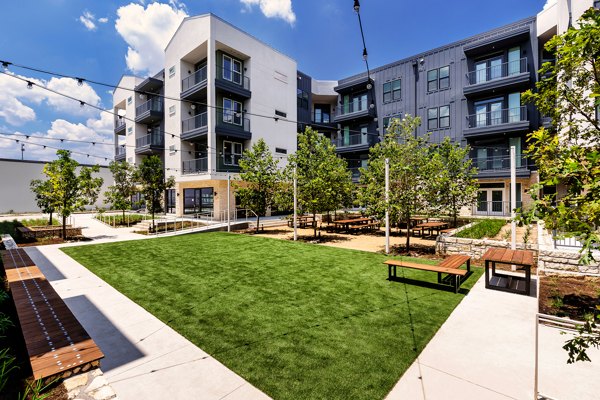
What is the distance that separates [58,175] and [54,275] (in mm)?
9079

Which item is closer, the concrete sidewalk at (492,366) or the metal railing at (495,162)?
the concrete sidewalk at (492,366)

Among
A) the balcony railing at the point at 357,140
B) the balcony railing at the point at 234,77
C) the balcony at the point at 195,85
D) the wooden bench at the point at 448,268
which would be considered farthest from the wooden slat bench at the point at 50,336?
the balcony railing at the point at 357,140

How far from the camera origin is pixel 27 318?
435cm

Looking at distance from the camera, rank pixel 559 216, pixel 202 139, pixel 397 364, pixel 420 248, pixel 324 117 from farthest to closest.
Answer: pixel 324 117 < pixel 202 139 < pixel 420 248 < pixel 397 364 < pixel 559 216

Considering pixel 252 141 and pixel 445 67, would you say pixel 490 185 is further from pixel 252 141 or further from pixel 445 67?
pixel 252 141

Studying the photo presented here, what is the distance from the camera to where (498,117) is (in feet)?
80.5

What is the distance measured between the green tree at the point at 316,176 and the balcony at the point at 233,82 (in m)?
10.7

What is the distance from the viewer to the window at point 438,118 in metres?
27.4

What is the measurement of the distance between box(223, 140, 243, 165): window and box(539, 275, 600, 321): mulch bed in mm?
21721

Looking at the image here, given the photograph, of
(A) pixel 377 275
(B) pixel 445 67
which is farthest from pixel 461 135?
(A) pixel 377 275

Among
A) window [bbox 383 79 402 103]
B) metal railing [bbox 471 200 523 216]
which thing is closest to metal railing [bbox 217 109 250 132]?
window [bbox 383 79 402 103]

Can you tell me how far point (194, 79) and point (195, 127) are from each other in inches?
172

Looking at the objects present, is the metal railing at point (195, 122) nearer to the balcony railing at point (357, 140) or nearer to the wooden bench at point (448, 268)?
the balcony railing at point (357, 140)

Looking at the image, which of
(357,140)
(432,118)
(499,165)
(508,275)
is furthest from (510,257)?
(357,140)
